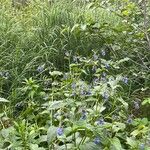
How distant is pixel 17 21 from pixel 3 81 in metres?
1.16

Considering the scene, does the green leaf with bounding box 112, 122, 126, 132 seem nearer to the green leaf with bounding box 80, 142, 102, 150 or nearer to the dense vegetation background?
the dense vegetation background

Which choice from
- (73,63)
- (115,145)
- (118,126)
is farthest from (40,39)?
(115,145)

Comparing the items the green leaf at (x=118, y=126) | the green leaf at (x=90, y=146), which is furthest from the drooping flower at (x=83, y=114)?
the green leaf at (x=90, y=146)

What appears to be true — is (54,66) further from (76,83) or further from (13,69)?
(76,83)

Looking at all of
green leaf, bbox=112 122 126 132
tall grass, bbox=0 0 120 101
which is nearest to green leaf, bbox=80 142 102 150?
green leaf, bbox=112 122 126 132

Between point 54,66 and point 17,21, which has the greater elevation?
point 17,21

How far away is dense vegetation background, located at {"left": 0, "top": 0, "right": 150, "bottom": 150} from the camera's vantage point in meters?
2.84

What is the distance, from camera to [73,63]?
12.5 ft

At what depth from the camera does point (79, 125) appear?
6.62 ft

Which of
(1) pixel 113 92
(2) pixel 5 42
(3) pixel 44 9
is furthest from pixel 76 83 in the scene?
(3) pixel 44 9

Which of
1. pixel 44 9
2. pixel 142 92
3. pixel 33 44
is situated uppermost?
pixel 44 9

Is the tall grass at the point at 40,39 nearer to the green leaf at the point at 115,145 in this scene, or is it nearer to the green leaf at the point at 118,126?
the green leaf at the point at 118,126

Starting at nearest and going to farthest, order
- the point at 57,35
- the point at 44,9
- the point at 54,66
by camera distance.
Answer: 1. the point at 54,66
2. the point at 57,35
3. the point at 44,9

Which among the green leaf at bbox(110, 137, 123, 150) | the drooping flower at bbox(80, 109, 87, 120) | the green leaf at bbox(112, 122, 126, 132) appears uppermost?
the drooping flower at bbox(80, 109, 87, 120)
